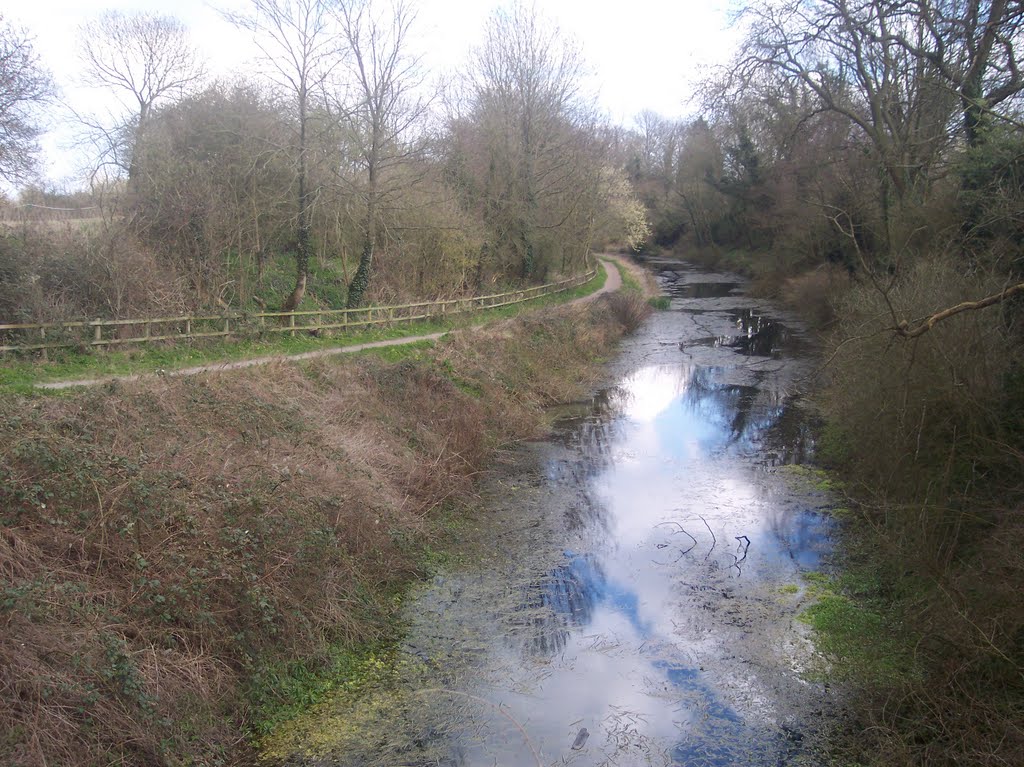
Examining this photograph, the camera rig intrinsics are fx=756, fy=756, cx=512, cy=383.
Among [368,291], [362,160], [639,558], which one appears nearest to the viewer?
[639,558]

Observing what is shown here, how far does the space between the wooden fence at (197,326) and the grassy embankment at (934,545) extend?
13.6 metres

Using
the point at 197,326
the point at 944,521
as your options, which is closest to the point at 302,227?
the point at 197,326

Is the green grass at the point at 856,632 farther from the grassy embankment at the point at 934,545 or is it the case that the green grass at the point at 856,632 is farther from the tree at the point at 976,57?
the tree at the point at 976,57

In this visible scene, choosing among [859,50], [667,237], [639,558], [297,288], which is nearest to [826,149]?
[859,50]

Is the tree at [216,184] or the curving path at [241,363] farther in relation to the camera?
the tree at [216,184]

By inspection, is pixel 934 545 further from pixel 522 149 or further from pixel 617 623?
pixel 522 149

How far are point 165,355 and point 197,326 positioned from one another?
2.01 metres

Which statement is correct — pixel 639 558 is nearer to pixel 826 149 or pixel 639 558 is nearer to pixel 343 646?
pixel 343 646

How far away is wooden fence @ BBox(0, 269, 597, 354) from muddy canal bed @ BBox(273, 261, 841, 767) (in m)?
7.57

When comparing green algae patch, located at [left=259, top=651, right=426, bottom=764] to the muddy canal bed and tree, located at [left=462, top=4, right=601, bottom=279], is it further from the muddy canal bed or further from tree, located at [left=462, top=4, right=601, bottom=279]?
tree, located at [left=462, top=4, right=601, bottom=279]

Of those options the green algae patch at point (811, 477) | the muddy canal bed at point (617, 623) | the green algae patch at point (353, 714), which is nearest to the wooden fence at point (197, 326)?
the muddy canal bed at point (617, 623)

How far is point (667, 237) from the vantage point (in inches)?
2955

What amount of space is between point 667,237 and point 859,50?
54.2 meters

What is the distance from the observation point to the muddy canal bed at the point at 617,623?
23.9 feet
